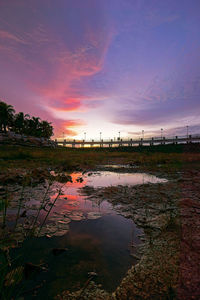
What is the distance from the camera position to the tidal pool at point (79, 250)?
1.35 meters

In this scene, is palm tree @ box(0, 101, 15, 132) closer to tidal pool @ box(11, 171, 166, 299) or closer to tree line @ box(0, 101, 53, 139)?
tree line @ box(0, 101, 53, 139)

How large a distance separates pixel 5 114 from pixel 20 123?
23.3ft

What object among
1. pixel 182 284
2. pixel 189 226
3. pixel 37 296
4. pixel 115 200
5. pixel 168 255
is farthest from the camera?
pixel 115 200

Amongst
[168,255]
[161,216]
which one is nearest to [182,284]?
[168,255]

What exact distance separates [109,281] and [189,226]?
153 cm

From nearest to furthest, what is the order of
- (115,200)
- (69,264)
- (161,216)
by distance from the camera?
1. (69,264)
2. (161,216)
3. (115,200)

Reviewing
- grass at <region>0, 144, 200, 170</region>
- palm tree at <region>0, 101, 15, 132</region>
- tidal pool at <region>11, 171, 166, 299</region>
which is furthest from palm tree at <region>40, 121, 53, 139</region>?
tidal pool at <region>11, 171, 166, 299</region>

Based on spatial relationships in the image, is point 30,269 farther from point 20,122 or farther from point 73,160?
point 20,122

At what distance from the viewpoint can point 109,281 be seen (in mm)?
1381

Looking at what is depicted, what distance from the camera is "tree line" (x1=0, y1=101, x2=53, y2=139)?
52.0 metres

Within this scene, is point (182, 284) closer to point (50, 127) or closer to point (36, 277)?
point (36, 277)

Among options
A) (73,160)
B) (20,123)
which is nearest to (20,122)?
(20,123)

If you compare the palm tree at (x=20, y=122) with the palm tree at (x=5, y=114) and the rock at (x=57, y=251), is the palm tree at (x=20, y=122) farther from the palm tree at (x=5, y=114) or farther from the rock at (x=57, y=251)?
the rock at (x=57, y=251)

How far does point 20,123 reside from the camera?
5834 cm
